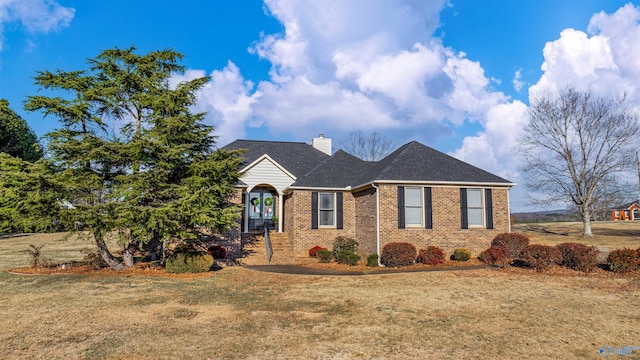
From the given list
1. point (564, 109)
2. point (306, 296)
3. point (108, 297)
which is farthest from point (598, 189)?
point (108, 297)

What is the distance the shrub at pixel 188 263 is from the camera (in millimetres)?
14383

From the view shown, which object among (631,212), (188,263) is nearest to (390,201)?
(188,263)

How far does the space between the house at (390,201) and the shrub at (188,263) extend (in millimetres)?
4895

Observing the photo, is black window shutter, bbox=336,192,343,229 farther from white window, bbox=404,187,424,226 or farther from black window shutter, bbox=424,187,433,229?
black window shutter, bbox=424,187,433,229

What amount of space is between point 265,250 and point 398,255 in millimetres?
7132

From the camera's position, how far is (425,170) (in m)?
18.8

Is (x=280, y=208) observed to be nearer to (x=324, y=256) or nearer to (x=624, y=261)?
(x=324, y=256)

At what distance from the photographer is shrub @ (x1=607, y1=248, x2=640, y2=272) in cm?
1376

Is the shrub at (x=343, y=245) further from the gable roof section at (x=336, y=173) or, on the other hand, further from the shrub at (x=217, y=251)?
the shrub at (x=217, y=251)

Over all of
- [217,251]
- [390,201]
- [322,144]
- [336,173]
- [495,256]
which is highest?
[322,144]

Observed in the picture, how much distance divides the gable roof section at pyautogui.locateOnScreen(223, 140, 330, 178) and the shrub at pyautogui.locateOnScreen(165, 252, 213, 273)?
949cm

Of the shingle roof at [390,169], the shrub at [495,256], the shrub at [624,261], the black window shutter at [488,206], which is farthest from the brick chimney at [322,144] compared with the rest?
the shrub at [624,261]

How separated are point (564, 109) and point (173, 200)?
30.1 m

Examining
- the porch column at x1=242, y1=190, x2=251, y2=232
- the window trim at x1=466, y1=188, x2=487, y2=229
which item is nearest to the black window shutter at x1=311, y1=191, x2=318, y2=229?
the porch column at x1=242, y1=190, x2=251, y2=232
